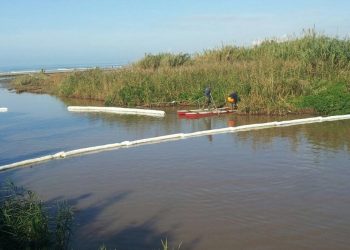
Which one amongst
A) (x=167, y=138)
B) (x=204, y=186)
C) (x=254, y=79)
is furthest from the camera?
(x=254, y=79)

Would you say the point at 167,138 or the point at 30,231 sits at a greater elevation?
the point at 167,138

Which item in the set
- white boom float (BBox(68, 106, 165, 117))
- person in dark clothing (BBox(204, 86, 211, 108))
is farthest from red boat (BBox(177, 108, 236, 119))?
white boom float (BBox(68, 106, 165, 117))

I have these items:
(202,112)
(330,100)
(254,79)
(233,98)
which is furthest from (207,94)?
(330,100)

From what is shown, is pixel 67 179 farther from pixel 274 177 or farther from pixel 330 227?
pixel 330 227

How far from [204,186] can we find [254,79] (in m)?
10.8

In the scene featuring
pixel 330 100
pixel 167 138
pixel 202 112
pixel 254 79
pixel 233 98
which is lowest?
pixel 167 138

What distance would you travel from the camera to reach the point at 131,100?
23.0 metres

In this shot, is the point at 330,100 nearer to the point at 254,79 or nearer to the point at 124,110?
the point at 254,79

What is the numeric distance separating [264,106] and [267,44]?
8.86m

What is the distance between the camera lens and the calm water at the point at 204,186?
6707 millimetres

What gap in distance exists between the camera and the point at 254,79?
19.0m

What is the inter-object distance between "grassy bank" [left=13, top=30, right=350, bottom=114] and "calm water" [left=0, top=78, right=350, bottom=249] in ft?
9.06

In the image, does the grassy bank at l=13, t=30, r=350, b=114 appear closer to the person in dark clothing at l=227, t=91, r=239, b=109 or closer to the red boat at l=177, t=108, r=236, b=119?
the person in dark clothing at l=227, t=91, r=239, b=109

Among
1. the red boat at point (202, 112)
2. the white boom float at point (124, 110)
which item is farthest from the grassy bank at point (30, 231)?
the white boom float at point (124, 110)
